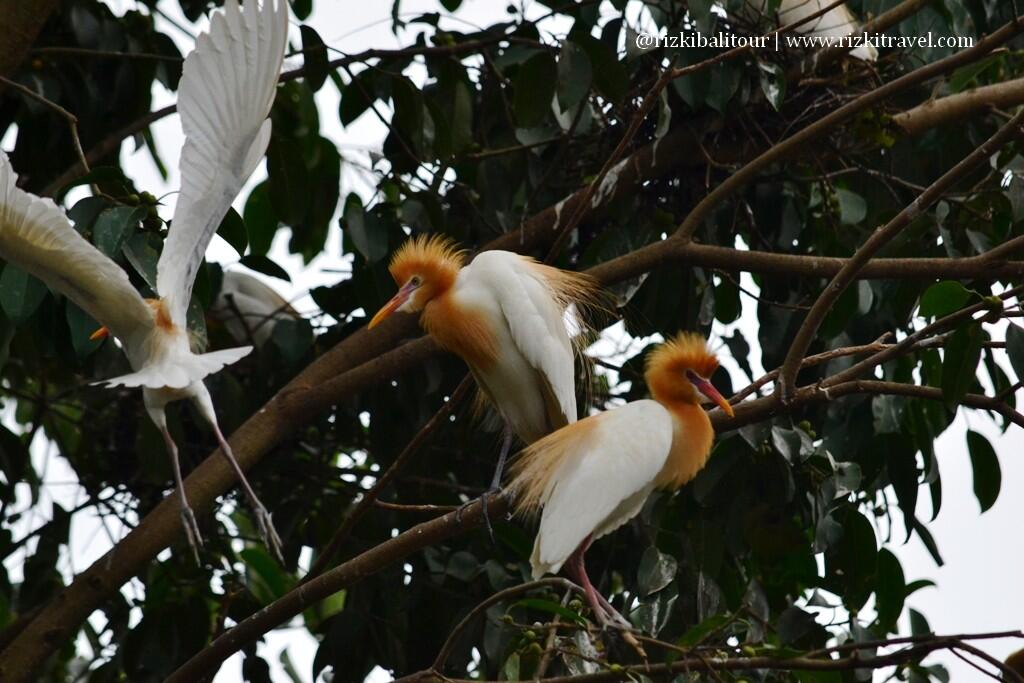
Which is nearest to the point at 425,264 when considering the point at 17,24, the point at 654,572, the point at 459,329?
the point at 459,329

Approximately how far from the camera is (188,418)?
386 cm

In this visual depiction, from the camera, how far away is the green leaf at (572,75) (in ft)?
9.71

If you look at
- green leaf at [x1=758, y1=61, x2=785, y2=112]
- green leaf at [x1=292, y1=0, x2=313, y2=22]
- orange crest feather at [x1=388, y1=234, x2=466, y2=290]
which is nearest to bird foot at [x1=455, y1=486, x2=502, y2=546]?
orange crest feather at [x1=388, y1=234, x2=466, y2=290]

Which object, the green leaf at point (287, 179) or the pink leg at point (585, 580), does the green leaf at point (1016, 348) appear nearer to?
the pink leg at point (585, 580)

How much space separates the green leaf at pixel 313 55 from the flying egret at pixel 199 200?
0.72 m

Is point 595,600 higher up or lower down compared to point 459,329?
lower down

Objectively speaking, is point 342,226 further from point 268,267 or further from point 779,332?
point 779,332

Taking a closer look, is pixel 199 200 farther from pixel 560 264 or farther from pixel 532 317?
pixel 560 264

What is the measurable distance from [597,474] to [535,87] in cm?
92

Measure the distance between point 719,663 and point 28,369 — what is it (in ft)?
8.31

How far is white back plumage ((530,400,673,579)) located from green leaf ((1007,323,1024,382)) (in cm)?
70

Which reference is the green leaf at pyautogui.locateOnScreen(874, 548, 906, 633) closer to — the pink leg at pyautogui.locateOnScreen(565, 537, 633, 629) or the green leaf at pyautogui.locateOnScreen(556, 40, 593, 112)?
the pink leg at pyautogui.locateOnScreen(565, 537, 633, 629)

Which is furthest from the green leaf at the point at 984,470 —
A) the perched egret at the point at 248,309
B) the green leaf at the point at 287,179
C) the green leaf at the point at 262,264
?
the perched egret at the point at 248,309

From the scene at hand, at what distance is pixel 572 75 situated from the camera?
9.75 ft
